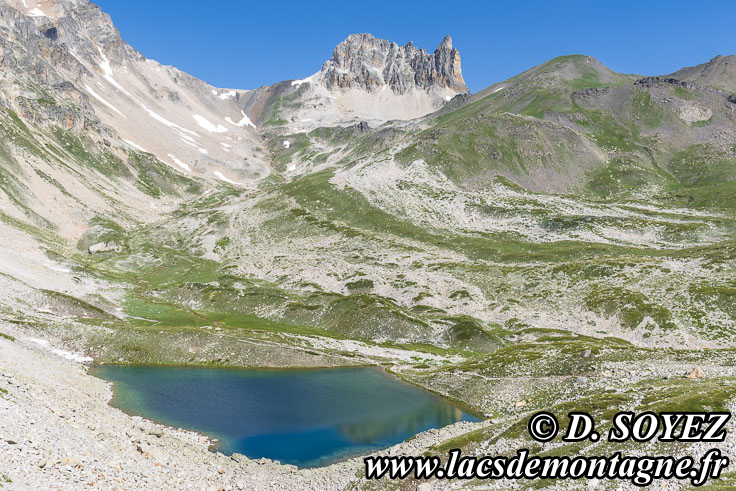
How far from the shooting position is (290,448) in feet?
171

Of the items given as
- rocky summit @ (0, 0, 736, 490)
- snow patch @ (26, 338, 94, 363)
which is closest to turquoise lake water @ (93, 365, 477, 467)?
rocky summit @ (0, 0, 736, 490)

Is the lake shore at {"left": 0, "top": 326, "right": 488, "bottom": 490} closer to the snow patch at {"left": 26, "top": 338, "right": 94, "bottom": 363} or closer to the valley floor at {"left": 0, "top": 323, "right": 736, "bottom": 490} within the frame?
the valley floor at {"left": 0, "top": 323, "right": 736, "bottom": 490}

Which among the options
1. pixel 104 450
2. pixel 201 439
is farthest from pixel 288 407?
pixel 104 450

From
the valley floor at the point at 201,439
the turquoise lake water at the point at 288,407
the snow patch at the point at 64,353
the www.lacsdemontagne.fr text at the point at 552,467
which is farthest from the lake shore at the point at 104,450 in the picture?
the snow patch at the point at 64,353

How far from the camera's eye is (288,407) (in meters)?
64.8

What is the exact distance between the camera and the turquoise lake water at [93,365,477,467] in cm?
5306

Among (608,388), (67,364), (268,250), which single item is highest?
(268,250)

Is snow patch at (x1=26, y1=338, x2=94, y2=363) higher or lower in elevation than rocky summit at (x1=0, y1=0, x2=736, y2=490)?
lower

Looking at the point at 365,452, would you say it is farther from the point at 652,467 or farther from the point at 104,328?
the point at 104,328

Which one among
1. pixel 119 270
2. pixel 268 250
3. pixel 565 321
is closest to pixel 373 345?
pixel 565 321

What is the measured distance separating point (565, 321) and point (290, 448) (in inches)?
3083

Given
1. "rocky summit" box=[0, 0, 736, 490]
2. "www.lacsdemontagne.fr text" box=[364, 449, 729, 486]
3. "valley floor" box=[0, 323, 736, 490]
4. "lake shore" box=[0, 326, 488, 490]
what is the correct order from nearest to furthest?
"www.lacsdemontagne.fr text" box=[364, 449, 729, 486], "lake shore" box=[0, 326, 488, 490], "valley floor" box=[0, 323, 736, 490], "rocky summit" box=[0, 0, 736, 490]

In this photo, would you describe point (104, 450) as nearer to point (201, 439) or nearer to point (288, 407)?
point (201, 439)

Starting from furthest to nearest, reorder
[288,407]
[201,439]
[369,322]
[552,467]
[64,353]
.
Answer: [369,322] < [64,353] < [288,407] < [201,439] < [552,467]
